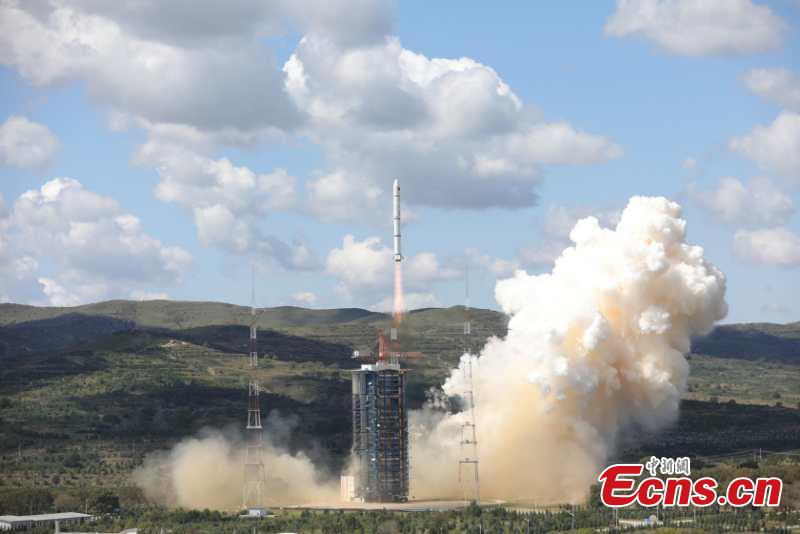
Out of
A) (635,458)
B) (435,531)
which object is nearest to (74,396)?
(635,458)

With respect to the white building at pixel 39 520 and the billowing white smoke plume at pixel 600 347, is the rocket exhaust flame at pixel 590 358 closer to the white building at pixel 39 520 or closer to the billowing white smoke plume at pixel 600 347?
the billowing white smoke plume at pixel 600 347

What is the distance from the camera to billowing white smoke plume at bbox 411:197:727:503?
385 ft

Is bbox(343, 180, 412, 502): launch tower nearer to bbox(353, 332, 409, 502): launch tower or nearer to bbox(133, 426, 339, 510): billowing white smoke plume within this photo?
bbox(353, 332, 409, 502): launch tower

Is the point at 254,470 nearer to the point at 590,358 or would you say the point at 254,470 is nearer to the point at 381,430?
the point at 381,430

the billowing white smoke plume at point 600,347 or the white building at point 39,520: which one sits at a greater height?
the billowing white smoke plume at point 600,347

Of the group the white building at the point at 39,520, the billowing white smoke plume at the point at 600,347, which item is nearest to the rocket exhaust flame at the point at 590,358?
the billowing white smoke plume at the point at 600,347

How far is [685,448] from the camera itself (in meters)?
171

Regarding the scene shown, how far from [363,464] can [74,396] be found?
8180 centimetres

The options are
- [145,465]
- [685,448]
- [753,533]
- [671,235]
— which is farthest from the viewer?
[685,448]

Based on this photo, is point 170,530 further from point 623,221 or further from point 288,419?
point 288,419

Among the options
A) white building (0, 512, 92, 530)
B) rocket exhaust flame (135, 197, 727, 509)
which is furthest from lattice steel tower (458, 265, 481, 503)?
white building (0, 512, 92, 530)

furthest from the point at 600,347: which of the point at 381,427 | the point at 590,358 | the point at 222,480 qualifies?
the point at 222,480

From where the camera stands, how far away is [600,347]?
385 ft

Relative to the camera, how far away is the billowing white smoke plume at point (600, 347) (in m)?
117
